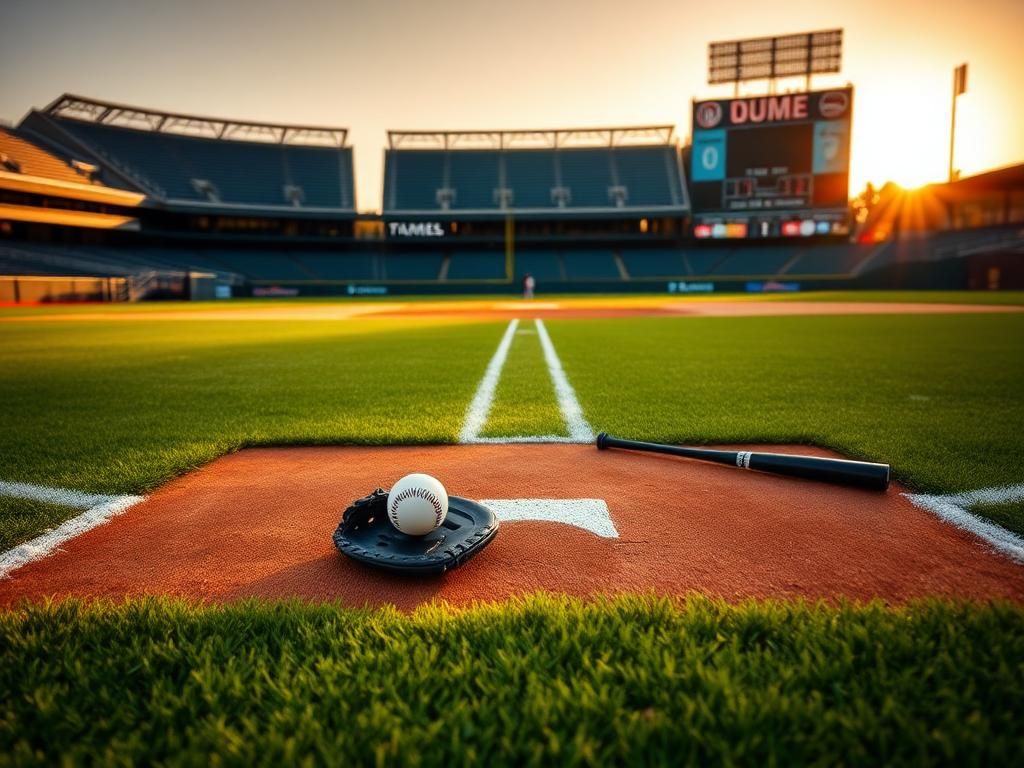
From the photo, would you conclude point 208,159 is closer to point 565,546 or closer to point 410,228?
point 410,228

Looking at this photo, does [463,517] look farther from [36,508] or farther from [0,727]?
[36,508]

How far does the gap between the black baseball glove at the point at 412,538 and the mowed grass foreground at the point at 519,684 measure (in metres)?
0.29

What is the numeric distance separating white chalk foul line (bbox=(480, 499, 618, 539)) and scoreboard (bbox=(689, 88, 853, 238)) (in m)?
38.1

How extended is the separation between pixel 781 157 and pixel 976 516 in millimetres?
39005

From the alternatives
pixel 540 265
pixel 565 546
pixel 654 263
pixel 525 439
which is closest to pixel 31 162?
pixel 540 265

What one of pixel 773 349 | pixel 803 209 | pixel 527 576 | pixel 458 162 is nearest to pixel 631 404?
pixel 527 576

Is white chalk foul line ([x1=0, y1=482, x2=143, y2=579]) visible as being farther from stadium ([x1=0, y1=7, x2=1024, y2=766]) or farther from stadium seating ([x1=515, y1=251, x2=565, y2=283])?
stadium seating ([x1=515, y1=251, x2=565, y2=283])

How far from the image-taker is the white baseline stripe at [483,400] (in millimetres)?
3861

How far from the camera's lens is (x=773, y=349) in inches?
315

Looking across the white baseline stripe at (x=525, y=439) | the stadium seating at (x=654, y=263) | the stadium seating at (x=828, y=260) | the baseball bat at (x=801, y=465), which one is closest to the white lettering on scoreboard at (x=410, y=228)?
the stadium seating at (x=654, y=263)

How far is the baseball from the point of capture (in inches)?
80.0

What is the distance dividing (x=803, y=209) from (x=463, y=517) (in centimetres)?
3995

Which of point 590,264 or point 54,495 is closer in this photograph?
point 54,495

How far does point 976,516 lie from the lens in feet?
7.63
